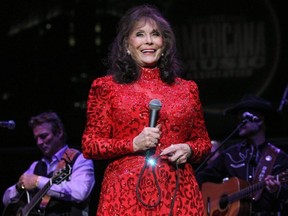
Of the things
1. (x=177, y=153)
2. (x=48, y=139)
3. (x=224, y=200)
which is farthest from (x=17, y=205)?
(x=177, y=153)

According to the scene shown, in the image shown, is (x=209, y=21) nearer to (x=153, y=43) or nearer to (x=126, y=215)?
(x=153, y=43)

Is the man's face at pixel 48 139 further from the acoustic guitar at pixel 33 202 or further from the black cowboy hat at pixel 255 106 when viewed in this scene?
the black cowboy hat at pixel 255 106

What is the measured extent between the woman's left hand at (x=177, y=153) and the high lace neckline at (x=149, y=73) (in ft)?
1.30

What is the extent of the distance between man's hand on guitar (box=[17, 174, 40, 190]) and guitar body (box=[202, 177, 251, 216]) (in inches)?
58.2

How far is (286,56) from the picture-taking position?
6195 millimetres

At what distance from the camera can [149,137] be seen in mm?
2678

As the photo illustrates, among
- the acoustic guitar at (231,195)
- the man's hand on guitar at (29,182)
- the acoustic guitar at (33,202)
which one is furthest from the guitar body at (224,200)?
the man's hand on guitar at (29,182)

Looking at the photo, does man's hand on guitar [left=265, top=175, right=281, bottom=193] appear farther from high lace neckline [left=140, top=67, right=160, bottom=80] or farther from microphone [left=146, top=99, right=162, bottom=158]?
microphone [left=146, top=99, right=162, bottom=158]

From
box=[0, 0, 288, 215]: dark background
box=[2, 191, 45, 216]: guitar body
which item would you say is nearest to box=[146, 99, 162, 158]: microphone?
box=[2, 191, 45, 216]: guitar body

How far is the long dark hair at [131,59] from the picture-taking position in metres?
3.06

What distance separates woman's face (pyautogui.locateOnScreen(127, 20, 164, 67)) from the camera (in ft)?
9.98

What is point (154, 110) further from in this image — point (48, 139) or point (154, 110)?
point (48, 139)

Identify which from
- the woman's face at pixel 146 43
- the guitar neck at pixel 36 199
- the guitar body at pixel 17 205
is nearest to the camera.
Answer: the woman's face at pixel 146 43

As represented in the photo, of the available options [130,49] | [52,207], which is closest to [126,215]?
[130,49]
